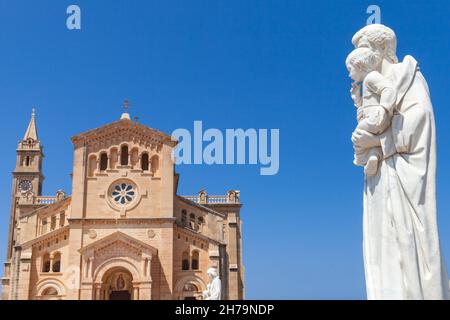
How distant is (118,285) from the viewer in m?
44.4

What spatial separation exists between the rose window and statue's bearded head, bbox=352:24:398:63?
134ft

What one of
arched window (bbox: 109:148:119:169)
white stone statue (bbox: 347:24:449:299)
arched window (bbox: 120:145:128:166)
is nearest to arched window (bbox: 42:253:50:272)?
arched window (bbox: 109:148:119:169)

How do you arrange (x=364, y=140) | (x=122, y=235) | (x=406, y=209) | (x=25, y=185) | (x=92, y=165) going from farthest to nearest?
(x=25, y=185) < (x=92, y=165) < (x=122, y=235) < (x=364, y=140) < (x=406, y=209)

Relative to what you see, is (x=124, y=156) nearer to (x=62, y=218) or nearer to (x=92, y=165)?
(x=92, y=165)

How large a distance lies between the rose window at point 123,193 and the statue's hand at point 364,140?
40.9 metres

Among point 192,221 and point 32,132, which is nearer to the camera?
point 192,221

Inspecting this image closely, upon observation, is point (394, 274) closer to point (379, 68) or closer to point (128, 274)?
point (379, 68)

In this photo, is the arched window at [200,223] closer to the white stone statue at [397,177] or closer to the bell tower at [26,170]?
the bell tower at [26,170]

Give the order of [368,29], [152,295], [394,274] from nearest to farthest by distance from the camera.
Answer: [394,274] → [368,29] → [152,295]

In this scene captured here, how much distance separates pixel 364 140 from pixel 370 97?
0.42m

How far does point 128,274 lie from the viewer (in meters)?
43.7

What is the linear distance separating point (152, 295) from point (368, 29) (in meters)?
38.6

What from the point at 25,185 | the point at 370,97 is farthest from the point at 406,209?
the point at 25,185
